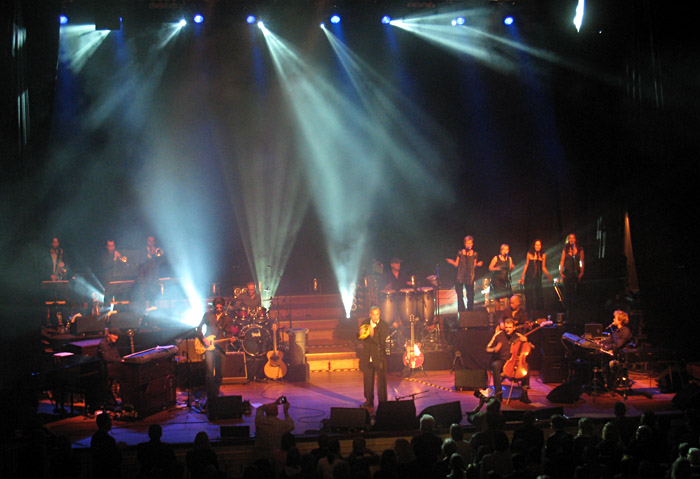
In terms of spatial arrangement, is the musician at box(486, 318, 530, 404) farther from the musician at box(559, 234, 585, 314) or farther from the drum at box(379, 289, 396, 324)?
the musician at box(559, 234, 585, 314)

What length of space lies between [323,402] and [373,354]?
4.71ft

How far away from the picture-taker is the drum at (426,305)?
555 inches

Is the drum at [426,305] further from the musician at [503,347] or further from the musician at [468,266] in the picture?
the musician at [503,347]

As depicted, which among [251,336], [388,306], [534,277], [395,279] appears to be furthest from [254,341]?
[534,277]

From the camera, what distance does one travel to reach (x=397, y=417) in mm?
8492

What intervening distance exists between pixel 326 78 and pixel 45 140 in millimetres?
→ 8698

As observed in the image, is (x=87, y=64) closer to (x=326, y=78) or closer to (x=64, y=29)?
(x=64, y=29)

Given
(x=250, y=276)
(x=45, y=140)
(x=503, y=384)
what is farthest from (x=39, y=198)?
(x=503, y=384)

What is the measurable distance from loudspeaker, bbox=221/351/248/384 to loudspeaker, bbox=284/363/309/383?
0.94 meters

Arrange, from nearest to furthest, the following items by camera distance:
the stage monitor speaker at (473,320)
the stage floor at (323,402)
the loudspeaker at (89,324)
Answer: the stage floor at (323,402) → the loudspeaker at (89,324) → the stage monitor speaker at (473,320)

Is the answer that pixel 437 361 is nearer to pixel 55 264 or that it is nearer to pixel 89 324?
pixel 89 324

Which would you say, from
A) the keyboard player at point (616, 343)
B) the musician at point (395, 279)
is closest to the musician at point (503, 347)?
the keyboard player at point (616, 343)

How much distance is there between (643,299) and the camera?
511 inches

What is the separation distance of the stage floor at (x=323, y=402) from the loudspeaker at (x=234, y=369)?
0.49 feet
